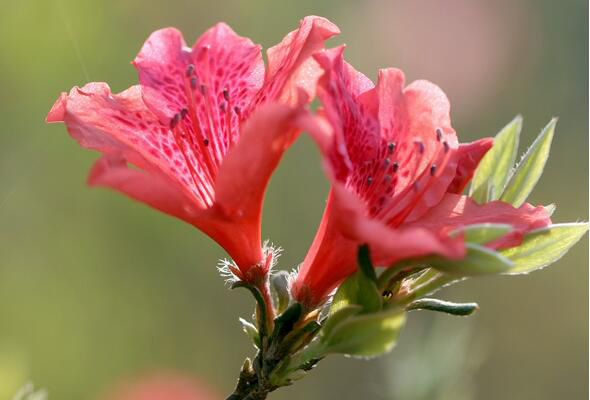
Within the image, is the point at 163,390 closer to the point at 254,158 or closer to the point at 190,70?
the point at 190,70

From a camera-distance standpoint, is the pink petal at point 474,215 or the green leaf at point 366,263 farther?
the pink petal at point 474,215

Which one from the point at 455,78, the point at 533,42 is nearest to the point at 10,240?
the point at 455,78

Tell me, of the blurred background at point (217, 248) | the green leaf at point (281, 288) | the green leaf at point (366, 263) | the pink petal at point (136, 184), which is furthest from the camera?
the blurred background at point (217, 248)

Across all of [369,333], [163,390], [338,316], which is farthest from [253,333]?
[163,390]

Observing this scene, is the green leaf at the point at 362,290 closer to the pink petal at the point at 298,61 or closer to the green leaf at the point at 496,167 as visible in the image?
the pink petal at the point at 298,61

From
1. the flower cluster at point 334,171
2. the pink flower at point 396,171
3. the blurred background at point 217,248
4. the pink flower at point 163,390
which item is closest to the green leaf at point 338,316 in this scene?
the flower cluster at point 334,171

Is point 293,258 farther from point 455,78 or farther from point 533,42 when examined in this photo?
point 533,42
